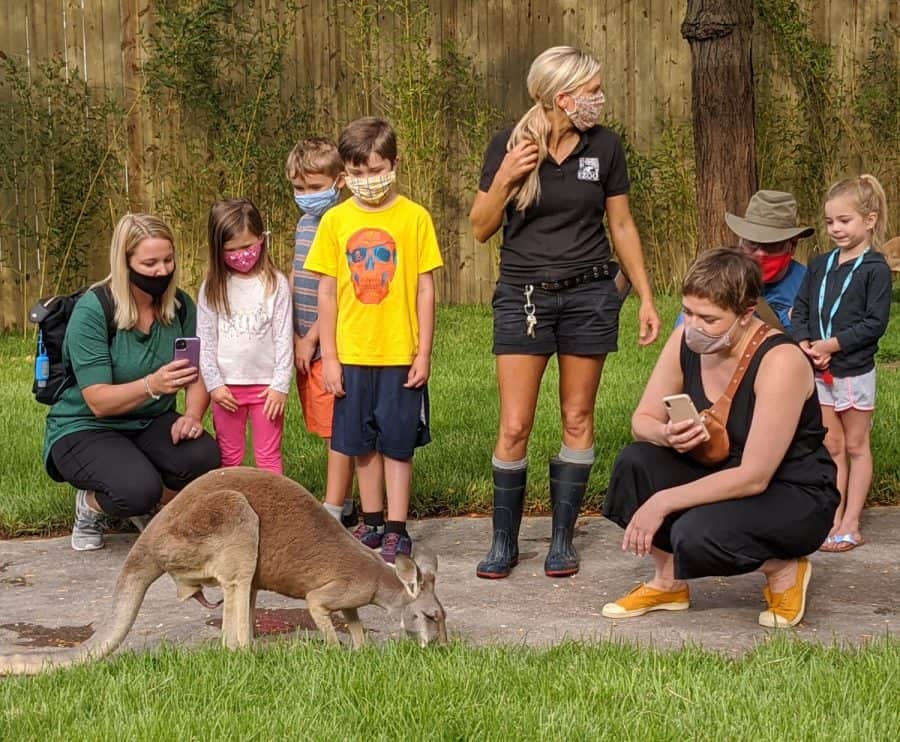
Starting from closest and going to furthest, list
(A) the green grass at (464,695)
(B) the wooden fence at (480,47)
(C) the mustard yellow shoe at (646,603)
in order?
(A) the green grass at (464,695), (C) the mustard yellow shoe at (646,603), (B) the wooden fence at (480,47)

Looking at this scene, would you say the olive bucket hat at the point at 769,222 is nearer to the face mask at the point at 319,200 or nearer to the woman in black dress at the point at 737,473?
the woman in black dress at the point at 737,473

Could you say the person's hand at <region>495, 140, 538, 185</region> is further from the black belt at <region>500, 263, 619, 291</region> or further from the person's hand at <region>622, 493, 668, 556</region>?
the person's hand at <region>622, 493, 668, 556</region>

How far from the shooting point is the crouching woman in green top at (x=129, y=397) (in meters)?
5.78

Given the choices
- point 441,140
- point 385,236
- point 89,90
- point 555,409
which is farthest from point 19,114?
point 385,236

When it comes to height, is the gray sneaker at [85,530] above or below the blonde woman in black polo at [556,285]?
below

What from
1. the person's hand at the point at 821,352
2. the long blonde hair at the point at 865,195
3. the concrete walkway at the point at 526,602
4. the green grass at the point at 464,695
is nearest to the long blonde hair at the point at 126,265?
the concrete walkway at the point at 526,602

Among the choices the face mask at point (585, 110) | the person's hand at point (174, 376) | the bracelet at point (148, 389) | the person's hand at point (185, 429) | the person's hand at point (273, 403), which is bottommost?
the person's hand at point (185, 429)

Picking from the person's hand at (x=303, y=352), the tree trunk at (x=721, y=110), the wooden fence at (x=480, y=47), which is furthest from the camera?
the wooden fence at (x=480, y=47)

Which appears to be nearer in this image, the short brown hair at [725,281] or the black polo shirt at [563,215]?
the short brown hair at [725,281]

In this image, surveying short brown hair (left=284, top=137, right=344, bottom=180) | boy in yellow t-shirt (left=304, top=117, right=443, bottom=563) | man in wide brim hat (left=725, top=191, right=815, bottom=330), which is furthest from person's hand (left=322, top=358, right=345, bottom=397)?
man in wide brim hat (left=725, top=191, right=815, bottom=330)

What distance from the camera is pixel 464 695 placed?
383 cm

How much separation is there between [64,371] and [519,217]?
2.12 metres

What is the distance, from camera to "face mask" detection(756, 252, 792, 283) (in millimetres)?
6129

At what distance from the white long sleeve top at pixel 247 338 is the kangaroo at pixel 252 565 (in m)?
1.65
